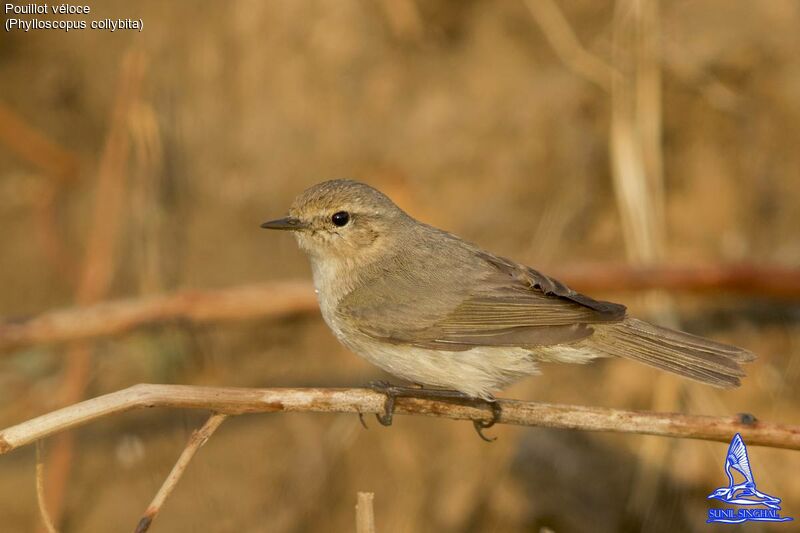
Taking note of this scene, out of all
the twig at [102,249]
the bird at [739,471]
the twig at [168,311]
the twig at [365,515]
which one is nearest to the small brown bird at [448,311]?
the bird at [739,471]

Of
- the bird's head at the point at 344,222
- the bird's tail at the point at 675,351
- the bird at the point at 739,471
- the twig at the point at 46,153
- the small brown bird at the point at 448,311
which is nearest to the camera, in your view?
the bird at the point at 739,471

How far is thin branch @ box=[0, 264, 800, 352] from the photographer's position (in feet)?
17.5

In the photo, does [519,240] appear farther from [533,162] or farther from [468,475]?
[468,475]

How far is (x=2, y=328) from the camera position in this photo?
4.96 metres

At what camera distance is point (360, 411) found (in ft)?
10.9

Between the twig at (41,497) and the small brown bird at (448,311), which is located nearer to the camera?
the twig at (41,497)

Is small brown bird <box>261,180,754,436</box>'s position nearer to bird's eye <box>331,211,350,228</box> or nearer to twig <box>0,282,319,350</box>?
bird's eye <box>331,211,350,228</box>

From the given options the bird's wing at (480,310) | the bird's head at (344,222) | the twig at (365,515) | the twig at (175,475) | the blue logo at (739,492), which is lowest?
the blue logo at (739,492)

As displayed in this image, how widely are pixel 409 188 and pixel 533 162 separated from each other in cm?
98

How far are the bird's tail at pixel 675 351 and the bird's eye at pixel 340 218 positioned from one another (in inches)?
50.8

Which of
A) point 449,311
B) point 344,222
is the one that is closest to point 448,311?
point 449,311

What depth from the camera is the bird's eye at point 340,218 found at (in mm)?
4086

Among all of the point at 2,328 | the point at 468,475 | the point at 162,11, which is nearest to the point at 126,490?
the point at 2,328

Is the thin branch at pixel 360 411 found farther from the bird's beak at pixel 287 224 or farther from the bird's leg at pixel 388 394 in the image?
the bird's beak at pixel 287 224
